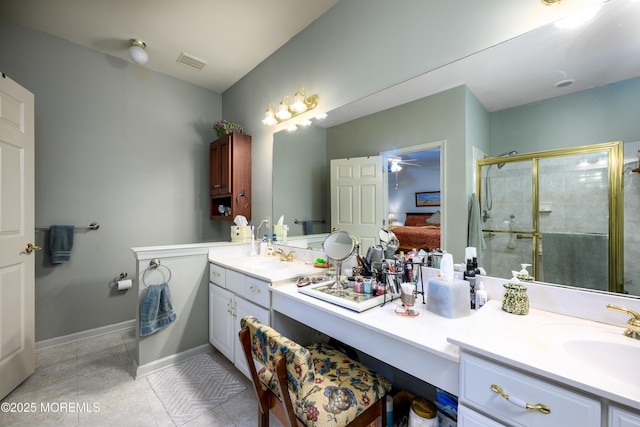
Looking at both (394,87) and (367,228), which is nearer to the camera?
(394,87)

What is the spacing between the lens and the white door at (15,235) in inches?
67.0

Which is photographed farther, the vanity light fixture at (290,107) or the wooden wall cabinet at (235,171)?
the wooden wall cabinet at (235,171)

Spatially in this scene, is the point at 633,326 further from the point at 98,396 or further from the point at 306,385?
the point at 98,396

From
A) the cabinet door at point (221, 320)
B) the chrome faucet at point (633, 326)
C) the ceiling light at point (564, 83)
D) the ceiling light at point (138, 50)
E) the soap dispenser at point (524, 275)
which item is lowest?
the cabinet door at point (221, 320)

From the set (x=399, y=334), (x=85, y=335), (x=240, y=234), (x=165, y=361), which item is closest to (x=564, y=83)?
(x=399, y=334)

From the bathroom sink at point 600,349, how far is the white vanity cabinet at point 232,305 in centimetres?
132

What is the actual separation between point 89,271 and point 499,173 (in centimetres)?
351

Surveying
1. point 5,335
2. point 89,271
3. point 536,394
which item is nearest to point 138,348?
point 5,335

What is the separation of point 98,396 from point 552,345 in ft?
8.43

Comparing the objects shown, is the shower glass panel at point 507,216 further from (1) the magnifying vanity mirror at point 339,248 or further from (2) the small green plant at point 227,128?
(2) the small green plant at point 227,128

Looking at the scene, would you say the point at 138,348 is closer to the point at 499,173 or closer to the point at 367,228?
the point at 367,228

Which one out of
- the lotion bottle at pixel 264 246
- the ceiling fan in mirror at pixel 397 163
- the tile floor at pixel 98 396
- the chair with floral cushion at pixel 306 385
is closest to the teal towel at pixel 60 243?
the tile floor at pixel 98 396

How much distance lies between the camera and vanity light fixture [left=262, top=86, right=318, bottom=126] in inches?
86.0

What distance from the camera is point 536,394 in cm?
68
